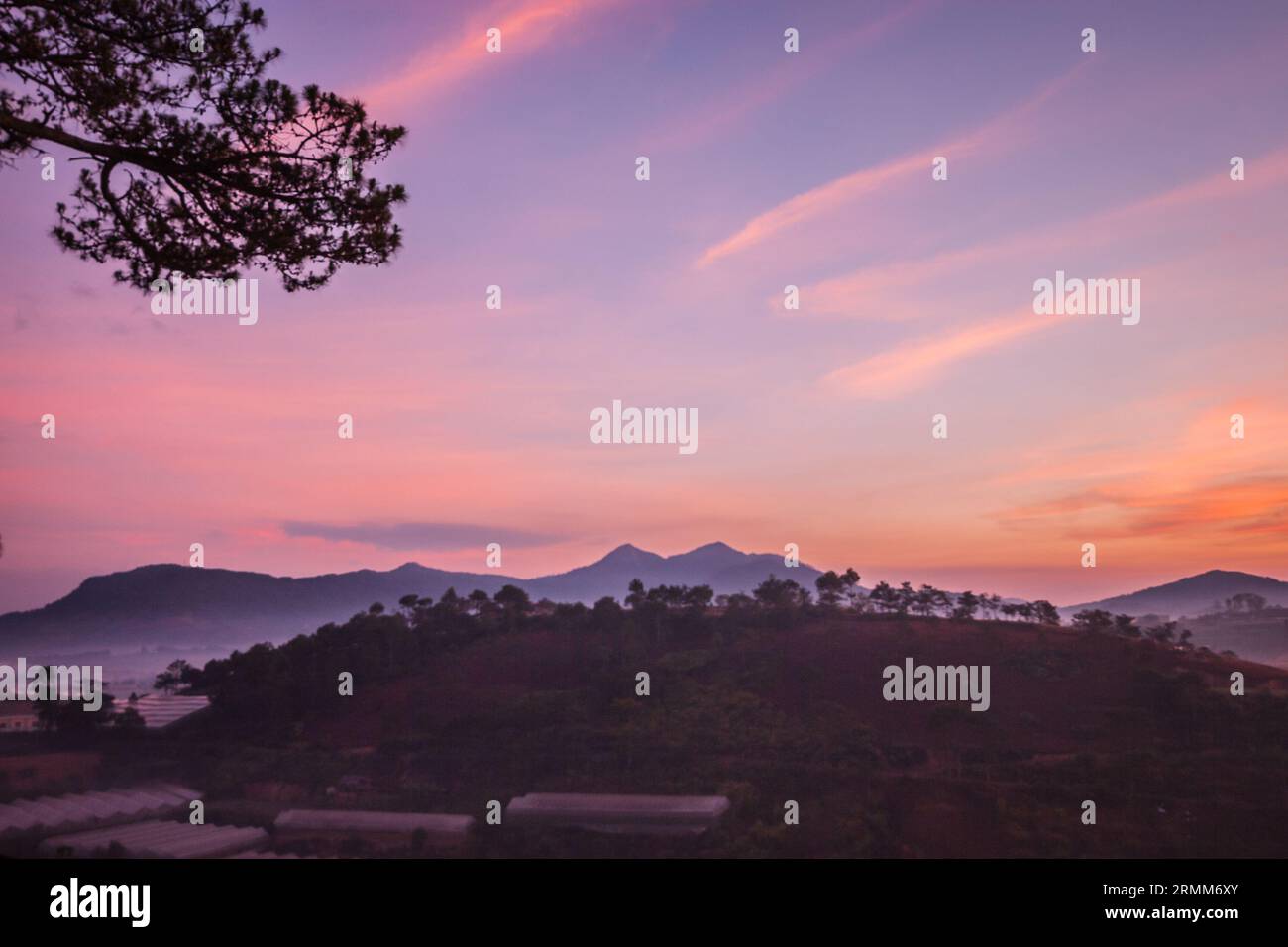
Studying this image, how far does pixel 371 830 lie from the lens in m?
11.8

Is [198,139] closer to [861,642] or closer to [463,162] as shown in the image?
[463,162]

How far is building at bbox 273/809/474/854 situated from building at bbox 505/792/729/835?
0.89 metres

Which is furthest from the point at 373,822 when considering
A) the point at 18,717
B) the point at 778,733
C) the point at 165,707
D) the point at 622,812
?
the point at 18,717

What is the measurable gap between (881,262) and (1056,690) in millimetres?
7855

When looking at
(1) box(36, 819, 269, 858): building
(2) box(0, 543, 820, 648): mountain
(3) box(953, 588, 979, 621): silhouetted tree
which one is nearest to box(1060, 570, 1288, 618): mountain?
(3) box(953, 588, 979, 621): silhouetted tree

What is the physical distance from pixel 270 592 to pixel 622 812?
13.9 meters

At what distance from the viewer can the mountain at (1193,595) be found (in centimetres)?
1714

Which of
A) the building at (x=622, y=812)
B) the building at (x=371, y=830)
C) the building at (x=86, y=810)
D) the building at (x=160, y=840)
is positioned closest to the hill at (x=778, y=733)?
the building at (x=622, y=812)

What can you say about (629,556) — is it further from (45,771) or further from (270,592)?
(45,771)

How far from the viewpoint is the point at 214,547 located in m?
16.4

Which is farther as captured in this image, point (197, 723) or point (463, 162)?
point (197, 723)

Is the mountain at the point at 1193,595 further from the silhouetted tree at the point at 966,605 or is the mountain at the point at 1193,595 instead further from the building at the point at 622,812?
the building at the point at 622,812
